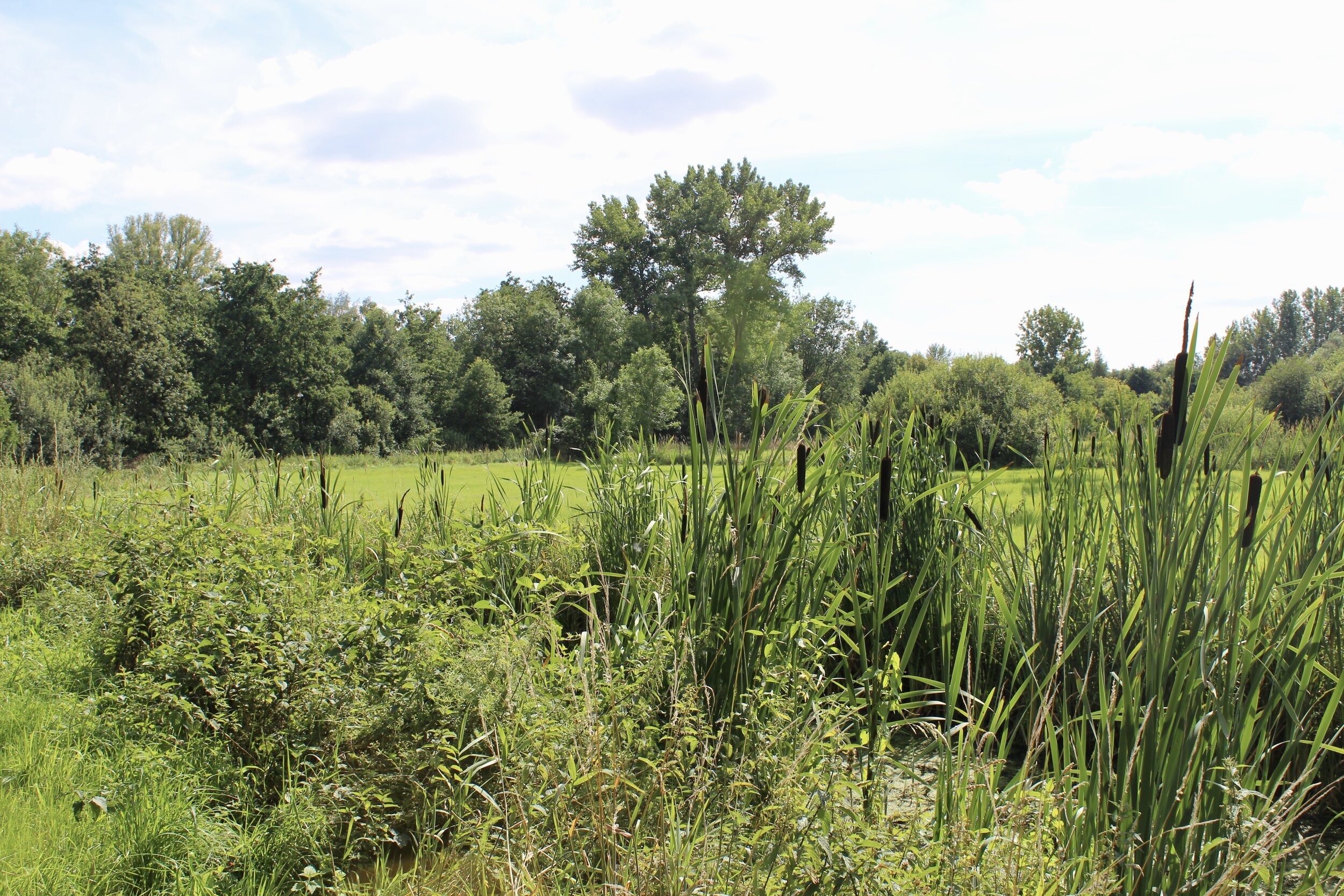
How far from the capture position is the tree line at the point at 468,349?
805 inches

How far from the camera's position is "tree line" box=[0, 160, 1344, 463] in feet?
67.1

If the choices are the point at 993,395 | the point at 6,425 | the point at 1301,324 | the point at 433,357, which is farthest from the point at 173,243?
the point at 1301,324

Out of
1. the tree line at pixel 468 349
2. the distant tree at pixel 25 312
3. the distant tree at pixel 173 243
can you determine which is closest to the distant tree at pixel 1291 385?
the tree line at pixel 468 349

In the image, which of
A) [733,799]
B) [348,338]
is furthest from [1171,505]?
[348,338]

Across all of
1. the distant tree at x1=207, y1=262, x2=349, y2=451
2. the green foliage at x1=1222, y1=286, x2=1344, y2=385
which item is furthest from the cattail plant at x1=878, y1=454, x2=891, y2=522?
the green foliage at x1=1222, y1=286, x2=1344, y2=385

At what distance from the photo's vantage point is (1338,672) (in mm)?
2516

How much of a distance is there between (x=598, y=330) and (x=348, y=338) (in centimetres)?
1114

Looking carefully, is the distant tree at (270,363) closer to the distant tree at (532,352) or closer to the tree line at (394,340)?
the tree line at (394,340)

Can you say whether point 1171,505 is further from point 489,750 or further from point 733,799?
point 489,750

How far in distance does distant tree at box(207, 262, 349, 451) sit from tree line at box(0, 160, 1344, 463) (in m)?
0.07

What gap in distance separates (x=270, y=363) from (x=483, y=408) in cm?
850

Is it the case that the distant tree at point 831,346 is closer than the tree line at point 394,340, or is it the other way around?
the tree line at point 394,340

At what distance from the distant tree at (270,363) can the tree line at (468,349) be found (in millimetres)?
71

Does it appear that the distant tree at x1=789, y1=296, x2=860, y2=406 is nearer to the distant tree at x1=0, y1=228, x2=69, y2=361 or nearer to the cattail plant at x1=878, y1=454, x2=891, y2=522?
the distant tree at x1=0, y1=228, x2=69, y2=361
